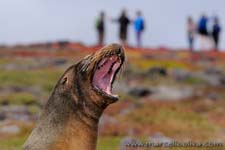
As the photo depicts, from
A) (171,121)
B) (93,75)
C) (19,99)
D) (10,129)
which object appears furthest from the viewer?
(19,99)

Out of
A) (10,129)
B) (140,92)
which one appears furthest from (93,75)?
(140,92)

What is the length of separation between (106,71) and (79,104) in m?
0.55

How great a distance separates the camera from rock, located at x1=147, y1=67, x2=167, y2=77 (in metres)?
47.2

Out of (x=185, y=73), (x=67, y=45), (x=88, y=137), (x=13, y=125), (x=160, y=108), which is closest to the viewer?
(x=88, y=137)

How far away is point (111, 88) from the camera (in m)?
11.5

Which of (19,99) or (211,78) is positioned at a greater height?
(19,99)

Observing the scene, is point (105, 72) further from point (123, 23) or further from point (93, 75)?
point (123, 23)

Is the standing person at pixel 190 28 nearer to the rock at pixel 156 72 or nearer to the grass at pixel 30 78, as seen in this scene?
the rock at pixel 156 72

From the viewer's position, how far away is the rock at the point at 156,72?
155 ft

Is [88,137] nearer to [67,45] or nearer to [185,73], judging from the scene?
[185,73]

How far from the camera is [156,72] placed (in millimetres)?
47312

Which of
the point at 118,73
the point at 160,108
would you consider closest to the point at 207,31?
the point at 160,108

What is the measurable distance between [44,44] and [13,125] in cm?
4171

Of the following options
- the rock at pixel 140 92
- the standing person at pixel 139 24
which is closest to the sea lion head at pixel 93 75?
the rock at pixel 140 92
